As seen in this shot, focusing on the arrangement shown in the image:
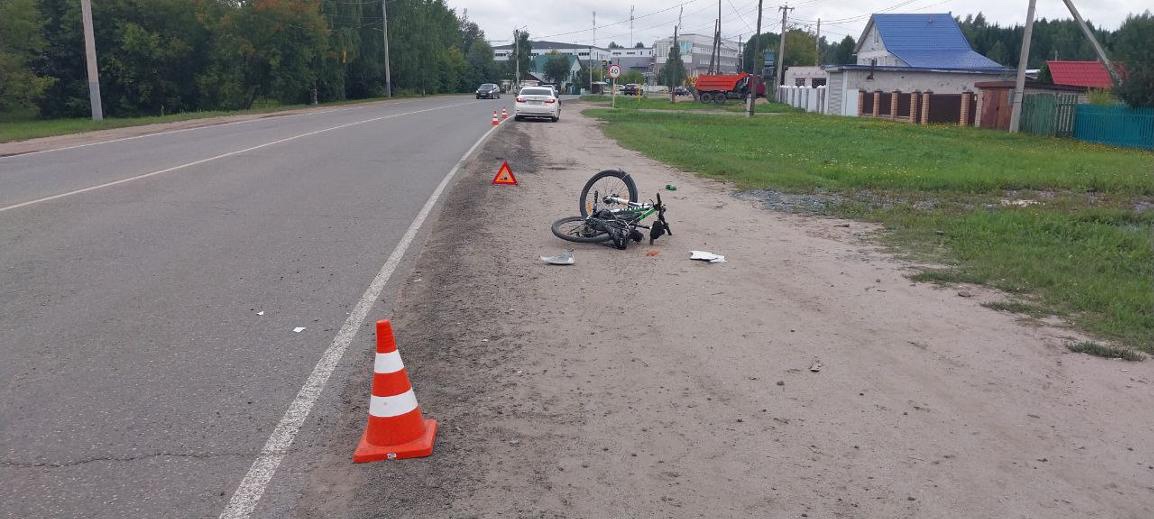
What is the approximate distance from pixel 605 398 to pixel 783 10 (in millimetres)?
55287

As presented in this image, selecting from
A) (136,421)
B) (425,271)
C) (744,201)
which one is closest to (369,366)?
(136,421)

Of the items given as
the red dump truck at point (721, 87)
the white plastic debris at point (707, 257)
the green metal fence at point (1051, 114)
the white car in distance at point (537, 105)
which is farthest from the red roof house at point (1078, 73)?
the white plastic debris at point (707, 257)

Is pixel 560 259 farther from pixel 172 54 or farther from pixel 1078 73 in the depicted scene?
pixel 1078 73

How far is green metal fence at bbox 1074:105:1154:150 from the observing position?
1086 inches

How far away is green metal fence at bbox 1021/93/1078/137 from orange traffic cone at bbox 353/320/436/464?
3235cm

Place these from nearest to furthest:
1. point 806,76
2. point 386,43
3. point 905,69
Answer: point 905,69 < point 386,43 < point 806,76

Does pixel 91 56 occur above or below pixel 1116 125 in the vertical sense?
above

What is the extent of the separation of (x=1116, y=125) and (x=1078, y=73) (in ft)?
97.9

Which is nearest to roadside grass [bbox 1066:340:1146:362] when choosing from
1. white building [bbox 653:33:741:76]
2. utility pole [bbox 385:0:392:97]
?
utility pole [bbox 385:0:392:97]

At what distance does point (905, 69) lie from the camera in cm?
5316

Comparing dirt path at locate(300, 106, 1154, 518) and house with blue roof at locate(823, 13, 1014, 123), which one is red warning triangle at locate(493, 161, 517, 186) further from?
house with blue roof at locate(823, 13, 1014, 123)

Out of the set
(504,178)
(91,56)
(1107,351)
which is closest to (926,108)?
(504,178)

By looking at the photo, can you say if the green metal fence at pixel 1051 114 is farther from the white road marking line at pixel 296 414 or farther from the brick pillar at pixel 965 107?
the white road marking line at pixel 296 414

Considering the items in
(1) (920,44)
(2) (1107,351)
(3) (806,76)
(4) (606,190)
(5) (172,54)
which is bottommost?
(2) (1107,351)
